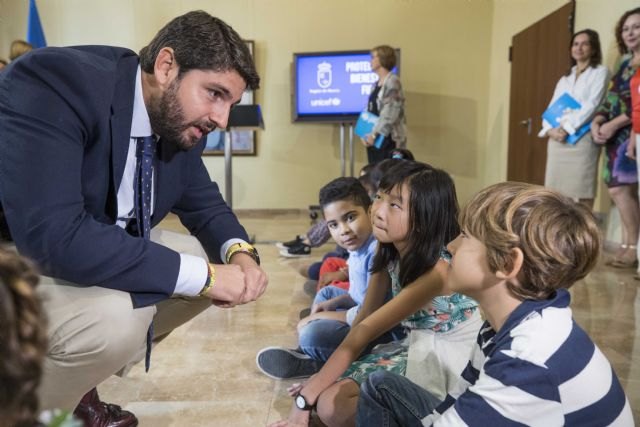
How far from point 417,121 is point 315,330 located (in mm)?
4061

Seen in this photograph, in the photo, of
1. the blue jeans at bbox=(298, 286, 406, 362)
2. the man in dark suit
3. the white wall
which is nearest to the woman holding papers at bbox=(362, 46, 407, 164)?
the white wall

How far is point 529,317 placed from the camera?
691 mm

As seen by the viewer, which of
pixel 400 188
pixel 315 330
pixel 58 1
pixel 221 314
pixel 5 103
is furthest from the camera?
pixel 58 1

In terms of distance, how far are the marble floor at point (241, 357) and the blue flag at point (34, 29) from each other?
381 cm

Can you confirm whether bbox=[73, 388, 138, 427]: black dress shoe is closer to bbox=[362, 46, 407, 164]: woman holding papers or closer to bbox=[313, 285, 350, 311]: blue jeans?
bbox=[313, 285, 350, 311]: blue jeans

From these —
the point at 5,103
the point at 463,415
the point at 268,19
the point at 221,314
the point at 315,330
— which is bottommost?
the point at 221,314

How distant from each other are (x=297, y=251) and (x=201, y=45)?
234 cm

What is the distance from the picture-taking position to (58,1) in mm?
5047

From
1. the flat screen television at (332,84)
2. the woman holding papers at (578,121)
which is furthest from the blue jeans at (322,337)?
the flat screen television at (332,84)

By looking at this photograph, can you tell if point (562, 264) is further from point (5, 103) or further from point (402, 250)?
point (5, 103)

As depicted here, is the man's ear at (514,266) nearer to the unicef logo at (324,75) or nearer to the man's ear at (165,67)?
the man's ear at (165,67)

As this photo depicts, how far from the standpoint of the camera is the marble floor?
1.30m

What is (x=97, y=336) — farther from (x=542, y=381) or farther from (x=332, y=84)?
(x=332, y=84)

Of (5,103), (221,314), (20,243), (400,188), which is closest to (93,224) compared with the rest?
(20,243)
